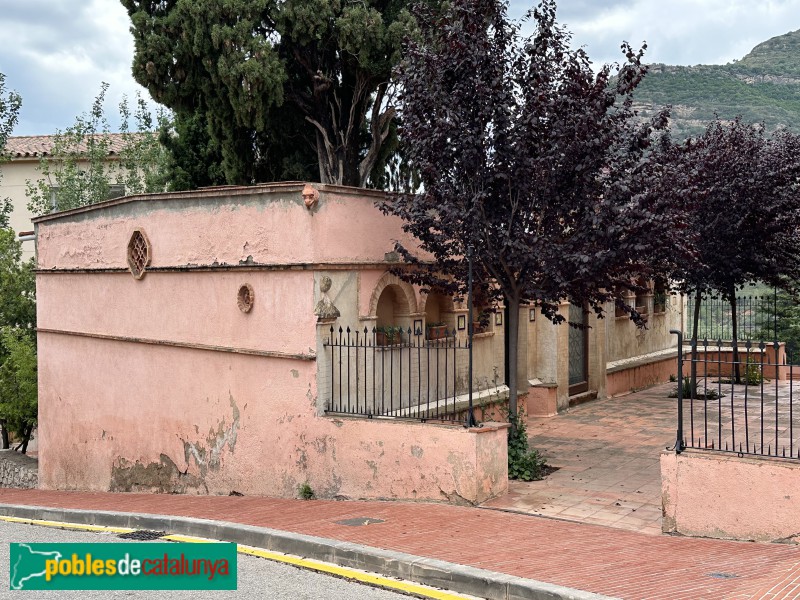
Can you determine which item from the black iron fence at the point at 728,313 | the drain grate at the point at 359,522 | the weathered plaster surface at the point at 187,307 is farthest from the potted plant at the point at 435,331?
the drain grate at the point at 359,522

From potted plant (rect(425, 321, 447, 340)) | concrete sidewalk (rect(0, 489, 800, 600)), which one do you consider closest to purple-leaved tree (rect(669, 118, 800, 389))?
potted plant (rect(425, 321, 447, 340))

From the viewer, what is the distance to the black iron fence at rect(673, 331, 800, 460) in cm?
961

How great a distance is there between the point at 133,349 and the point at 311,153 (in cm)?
827

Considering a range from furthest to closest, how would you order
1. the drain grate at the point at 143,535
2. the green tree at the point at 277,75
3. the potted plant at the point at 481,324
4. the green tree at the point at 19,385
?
the green tree at the point at 19,385 < the green tree at the point at 277,75 < the potted plant at the point at 481,324 < the drain grate at the point at 143,535

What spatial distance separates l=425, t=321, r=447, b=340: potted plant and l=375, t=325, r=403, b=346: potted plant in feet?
3.67

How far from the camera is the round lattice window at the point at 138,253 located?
14.3 meters

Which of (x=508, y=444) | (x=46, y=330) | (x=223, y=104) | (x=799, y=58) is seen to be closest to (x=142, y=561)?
(x=508, y=444)

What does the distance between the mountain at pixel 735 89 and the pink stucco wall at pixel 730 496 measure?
174 ft

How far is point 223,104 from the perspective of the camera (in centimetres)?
1856

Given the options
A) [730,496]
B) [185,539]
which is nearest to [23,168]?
[185,539]

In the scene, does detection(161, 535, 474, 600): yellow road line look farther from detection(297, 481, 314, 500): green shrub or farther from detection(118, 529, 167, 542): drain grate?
detection(297, 481, 314, 500): green shrub

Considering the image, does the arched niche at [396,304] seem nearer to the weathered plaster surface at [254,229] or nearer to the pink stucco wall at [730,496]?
the weathered plaster surface at [254,229]

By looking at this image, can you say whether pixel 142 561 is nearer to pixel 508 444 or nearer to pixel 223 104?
pixel 508 444

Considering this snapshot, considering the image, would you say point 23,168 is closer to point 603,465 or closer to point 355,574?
point 603,465
